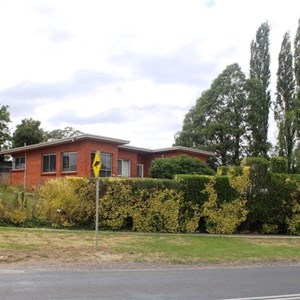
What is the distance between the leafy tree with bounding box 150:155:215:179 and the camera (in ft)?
115

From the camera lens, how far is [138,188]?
72.9ft

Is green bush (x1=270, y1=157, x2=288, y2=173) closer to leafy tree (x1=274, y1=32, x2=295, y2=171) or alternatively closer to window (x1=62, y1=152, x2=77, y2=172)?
window (x1=62, y1=152, x2=77, y2=172)

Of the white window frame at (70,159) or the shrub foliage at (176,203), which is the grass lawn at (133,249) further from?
the white window frame at (70,159)

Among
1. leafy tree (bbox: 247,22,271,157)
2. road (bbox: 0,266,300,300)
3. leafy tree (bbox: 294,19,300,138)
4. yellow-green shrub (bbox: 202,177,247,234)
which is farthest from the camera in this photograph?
leafy tree (bbox: 247,22,271,157)

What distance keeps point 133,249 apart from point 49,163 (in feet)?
64.4

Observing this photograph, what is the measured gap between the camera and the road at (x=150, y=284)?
929 centimetres

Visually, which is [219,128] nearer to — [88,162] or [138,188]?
[88,162]

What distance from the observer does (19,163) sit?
124ft

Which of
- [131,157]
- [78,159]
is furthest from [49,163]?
[131,157]

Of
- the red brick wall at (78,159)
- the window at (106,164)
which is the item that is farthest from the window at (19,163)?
the window at (106,164)

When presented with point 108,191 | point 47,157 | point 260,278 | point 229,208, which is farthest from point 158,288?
point 47,157

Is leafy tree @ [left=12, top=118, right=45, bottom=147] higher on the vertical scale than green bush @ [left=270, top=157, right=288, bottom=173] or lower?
higher

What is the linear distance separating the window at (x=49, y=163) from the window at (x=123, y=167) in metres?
4.88

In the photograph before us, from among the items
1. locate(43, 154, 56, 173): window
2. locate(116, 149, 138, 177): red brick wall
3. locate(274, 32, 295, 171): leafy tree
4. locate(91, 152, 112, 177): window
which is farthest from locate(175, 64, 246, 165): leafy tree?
locate(43, 154, 56, 173): window
